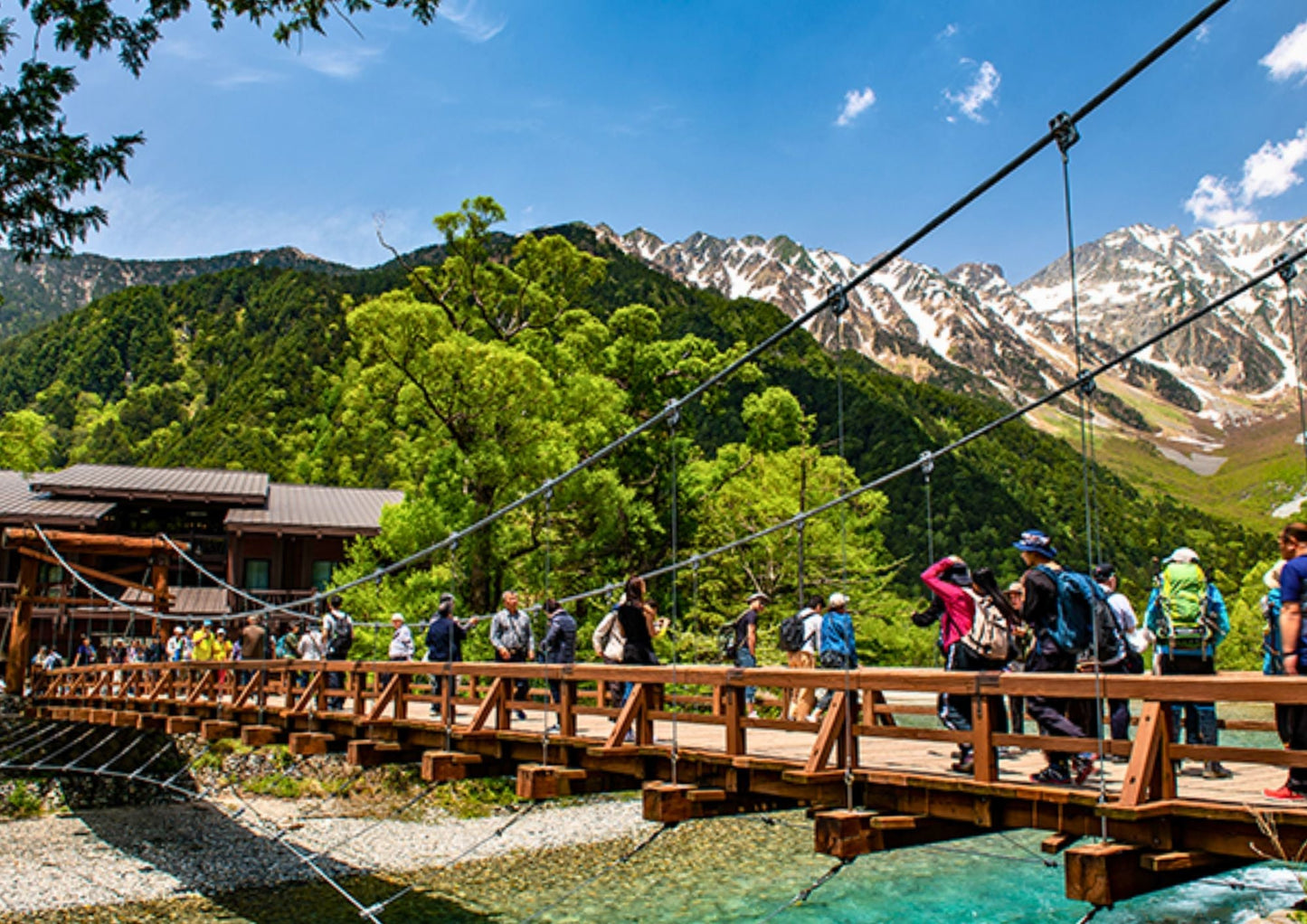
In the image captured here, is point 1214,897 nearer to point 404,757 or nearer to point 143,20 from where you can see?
point 404,757

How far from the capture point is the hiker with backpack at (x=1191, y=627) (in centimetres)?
557

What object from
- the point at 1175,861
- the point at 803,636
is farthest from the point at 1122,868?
the point at 803,636

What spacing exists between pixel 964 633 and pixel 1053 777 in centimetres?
97

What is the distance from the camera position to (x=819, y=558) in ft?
70.4

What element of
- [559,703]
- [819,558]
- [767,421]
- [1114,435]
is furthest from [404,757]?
[1114,435]

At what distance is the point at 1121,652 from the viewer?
5.55 meters

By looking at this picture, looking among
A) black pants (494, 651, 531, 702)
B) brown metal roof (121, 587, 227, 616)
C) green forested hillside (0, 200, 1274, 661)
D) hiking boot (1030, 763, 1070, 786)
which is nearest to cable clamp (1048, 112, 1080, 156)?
green forested hillside (0, 200, 1274, 661)

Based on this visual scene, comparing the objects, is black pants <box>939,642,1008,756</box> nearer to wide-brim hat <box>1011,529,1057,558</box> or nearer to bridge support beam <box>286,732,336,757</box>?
wide-brim hat <box>1011,529,1057,558</box>

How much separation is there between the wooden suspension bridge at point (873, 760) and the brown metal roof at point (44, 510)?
61.1 ft

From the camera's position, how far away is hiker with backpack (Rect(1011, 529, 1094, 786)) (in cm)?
478

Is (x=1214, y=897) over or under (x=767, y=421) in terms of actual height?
under

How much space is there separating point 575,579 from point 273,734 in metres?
9.52

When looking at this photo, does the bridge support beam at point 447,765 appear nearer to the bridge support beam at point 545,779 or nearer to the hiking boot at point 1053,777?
the bridge support beam at point 545,779

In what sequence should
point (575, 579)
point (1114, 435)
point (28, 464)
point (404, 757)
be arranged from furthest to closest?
point (1114, 435) < point (28, 464) < point (575, 579) < point (404, 757)
